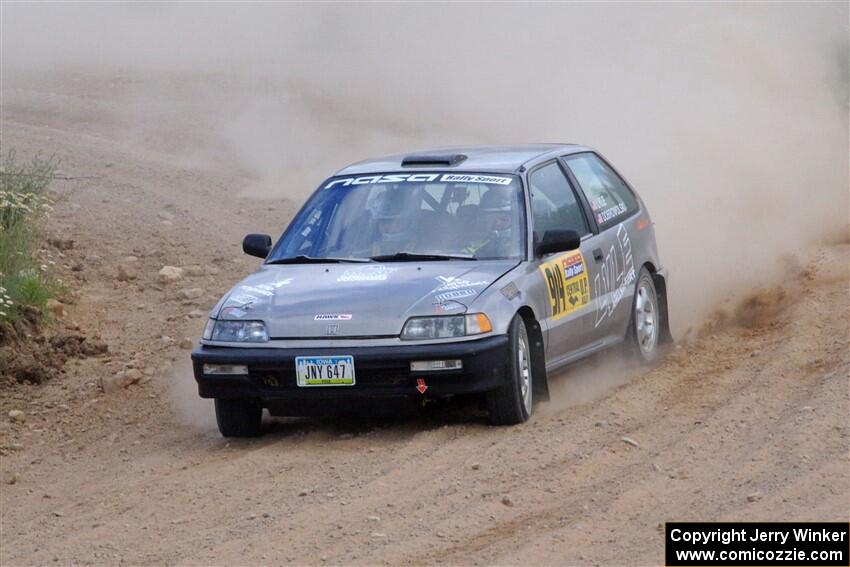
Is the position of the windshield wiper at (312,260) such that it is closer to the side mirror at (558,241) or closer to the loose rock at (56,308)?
the side mirror at (558,241)

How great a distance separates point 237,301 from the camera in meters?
8.73

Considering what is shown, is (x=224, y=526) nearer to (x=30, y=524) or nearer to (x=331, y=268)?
(x=30, y=524)

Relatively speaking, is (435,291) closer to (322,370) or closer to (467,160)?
(322,370)

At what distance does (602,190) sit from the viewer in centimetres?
1050

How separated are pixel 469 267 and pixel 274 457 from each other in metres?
1.53

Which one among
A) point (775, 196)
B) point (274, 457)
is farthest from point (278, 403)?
point (775, 196)

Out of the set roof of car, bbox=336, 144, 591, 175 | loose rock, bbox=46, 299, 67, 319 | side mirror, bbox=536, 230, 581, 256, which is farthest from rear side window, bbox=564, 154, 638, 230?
loose rock, bbox=46, 299, 67, 319

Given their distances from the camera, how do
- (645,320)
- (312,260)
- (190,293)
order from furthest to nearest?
(190,293) < (645,320) < (312,260)

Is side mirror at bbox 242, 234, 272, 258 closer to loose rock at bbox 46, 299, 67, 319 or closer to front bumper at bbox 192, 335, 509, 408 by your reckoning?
front bumper at bbox 192, 335, 509, 408

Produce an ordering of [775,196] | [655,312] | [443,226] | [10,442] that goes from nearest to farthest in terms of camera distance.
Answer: [443,226] → [10,442] → [655,312] → [775,196]

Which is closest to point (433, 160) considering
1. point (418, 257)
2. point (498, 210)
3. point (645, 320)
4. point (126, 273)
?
point (498, 210)

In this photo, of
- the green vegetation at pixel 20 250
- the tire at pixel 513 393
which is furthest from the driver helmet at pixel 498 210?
the green vegetation at pixel 20 250

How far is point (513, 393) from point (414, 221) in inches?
54.7

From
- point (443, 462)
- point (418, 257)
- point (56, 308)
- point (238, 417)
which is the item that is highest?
point (418, 257)
